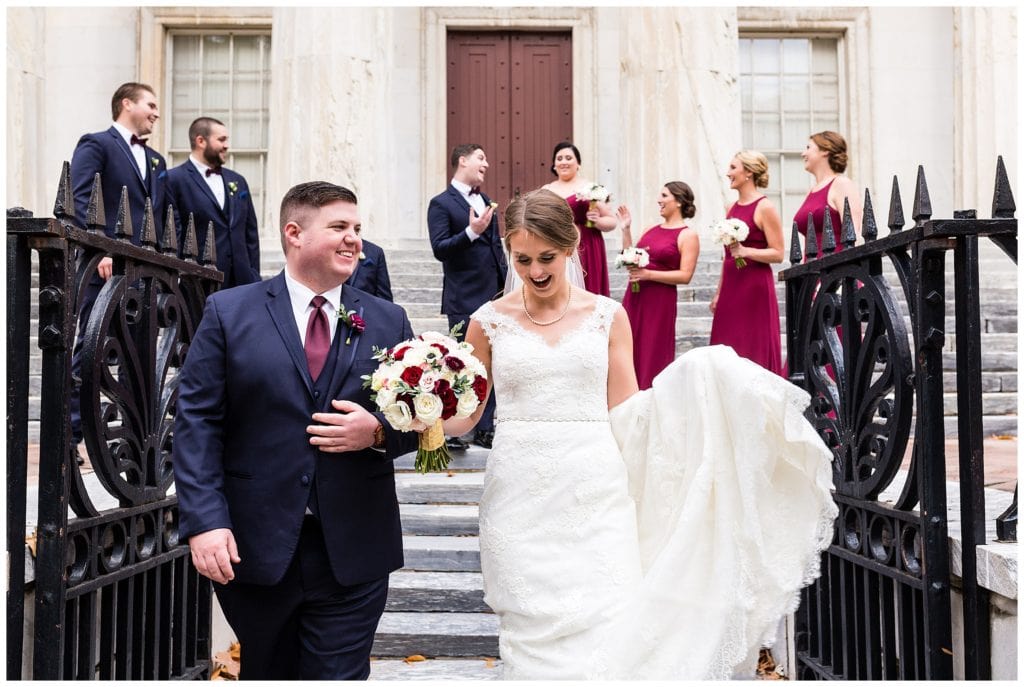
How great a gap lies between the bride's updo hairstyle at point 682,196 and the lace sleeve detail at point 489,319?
443 cm

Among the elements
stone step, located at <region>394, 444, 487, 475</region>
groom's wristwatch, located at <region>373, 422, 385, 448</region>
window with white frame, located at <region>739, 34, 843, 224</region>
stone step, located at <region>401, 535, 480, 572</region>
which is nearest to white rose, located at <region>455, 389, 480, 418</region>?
groom's wristwatch, located at <region>373, 422, 385, 448</region>

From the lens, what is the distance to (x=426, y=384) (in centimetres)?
316

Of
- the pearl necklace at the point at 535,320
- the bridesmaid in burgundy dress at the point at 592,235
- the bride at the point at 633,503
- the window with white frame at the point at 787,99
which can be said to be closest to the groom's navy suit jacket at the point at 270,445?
the bride at the point at 633,503

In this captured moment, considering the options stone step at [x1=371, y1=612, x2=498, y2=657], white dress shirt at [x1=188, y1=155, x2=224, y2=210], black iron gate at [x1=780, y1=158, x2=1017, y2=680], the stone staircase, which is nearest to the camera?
black iron gate at [x1=780, y1=158, x2=1017, y2=680]

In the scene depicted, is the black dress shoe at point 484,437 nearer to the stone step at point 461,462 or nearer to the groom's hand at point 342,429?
the stone step at point 461,462

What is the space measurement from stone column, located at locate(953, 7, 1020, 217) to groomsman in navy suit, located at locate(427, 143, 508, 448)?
9652 mm

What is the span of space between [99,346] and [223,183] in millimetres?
3723

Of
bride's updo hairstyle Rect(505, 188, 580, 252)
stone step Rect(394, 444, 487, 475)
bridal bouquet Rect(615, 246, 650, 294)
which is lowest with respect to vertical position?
stone step Rect(394, 444, 487, 475)

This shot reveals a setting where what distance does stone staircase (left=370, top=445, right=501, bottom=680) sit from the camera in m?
4.91

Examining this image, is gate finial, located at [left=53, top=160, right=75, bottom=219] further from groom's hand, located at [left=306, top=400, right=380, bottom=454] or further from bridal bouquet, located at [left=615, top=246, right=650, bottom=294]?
bridal bouquet, located at [left=615, top=246, right=650, bottom=294]

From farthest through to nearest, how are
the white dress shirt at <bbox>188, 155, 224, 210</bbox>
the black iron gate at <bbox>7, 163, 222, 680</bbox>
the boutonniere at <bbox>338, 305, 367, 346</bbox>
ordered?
the white dress shirt at <bbox>188, 155, 224, 210</bbox> < the black iron gate at <bbox>7, 163, 222, 680</bbox> < the boutonniere at <bbox>338, 305, 367, 346</bbox>

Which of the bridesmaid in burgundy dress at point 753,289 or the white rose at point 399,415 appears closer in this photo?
the white rose at point 399,415

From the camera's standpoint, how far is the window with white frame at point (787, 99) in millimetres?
16844

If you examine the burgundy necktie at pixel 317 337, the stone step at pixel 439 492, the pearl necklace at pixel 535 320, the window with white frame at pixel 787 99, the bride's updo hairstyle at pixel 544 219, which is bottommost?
the stone step at pixel 439 492
